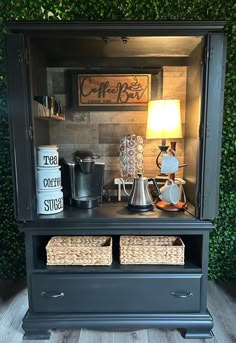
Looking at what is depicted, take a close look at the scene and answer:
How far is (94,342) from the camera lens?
4.83 feet

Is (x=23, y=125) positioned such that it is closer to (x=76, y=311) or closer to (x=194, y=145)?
(x=194, y=145)

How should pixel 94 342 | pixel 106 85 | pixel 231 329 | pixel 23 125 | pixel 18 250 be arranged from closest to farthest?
pixel 23 125, pixel 94 342, pixel 231 329, pixel 106 85, pixel 18 250

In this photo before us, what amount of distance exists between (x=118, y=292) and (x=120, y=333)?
279 millimetres

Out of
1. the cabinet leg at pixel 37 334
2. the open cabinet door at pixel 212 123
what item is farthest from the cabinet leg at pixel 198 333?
the cabinet leg at pixel 37 334

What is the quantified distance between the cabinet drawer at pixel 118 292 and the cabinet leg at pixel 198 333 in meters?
0.13

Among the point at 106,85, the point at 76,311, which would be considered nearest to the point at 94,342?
the point at 76,311

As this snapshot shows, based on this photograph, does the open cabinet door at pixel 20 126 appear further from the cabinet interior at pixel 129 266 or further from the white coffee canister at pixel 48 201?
the cabinet interior at pixel 129 266

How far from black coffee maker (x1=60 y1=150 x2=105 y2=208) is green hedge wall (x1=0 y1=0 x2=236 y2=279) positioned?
0.56 metres

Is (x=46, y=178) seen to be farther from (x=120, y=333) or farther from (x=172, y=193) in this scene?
(x=120, y=333)

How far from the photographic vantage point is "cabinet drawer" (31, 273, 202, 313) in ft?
4.90

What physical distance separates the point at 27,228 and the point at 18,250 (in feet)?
2.47

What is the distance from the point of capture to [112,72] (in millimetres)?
1897

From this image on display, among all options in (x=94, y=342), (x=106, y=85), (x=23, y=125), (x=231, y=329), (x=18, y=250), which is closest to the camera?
(x=23, y=125)

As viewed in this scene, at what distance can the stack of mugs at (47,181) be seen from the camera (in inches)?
59.9
